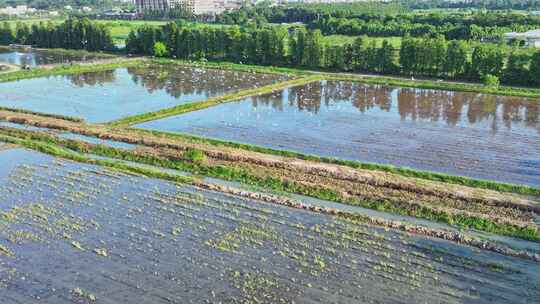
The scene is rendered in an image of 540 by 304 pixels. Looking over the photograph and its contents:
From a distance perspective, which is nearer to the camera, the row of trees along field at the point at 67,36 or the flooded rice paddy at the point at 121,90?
the flooded rice paddy at the point at 121,90

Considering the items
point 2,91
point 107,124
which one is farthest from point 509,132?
point 2,91

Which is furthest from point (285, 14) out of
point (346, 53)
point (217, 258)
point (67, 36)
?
point (217, 258)

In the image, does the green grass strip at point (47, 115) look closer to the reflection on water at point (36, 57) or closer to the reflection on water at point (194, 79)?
the reflection on water at point (194, 79)

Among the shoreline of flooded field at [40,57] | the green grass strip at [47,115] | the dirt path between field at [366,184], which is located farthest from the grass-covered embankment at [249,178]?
the shoreline of flooded field at [40,57]

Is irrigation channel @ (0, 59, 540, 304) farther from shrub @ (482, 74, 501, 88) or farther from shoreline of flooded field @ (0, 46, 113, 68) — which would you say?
shoreline of flooded field @ (0, 46, 113, 68)

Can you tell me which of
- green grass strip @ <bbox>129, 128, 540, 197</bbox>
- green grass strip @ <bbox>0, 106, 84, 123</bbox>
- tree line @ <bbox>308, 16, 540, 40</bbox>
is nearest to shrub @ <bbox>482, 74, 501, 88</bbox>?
green grass strip @ <bbox>129, 128, 540, 197</bbox>
